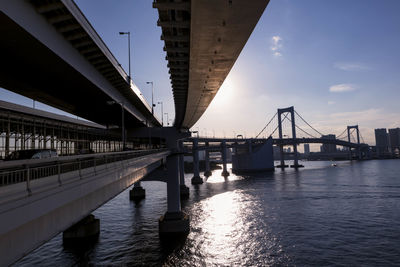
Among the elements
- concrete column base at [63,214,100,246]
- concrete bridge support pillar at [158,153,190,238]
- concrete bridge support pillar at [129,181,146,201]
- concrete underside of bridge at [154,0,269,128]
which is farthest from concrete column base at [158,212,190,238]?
concrete bridge support pillar at [129,181,146,201]

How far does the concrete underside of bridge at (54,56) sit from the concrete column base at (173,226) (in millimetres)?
15974

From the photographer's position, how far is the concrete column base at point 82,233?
28.8 metres

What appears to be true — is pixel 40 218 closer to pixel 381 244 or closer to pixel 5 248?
pixel 5 248

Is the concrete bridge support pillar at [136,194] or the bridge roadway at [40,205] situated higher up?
the bridge roadway at [40,205]

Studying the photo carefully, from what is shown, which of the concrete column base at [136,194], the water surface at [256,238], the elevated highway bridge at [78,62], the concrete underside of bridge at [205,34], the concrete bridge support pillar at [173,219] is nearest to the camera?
the elevated highway bridge at [78,62]

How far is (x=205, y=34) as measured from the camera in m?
10.8

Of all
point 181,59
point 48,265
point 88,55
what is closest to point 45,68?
point 88,55

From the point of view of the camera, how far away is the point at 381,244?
83.9 ft

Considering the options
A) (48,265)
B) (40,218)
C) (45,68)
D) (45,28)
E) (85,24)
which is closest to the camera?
(40,218)

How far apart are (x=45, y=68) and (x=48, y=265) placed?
1887 centimetres

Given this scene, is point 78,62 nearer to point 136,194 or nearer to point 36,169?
point 36,169

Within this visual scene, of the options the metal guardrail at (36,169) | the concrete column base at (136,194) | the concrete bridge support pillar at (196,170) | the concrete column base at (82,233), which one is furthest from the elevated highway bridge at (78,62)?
the concrete bridge support pillar at (196,170)

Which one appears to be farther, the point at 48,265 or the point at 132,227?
the point at 132,227

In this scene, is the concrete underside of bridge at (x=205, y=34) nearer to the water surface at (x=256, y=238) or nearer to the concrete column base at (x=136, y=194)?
the water surface at (x=256, y=238)
